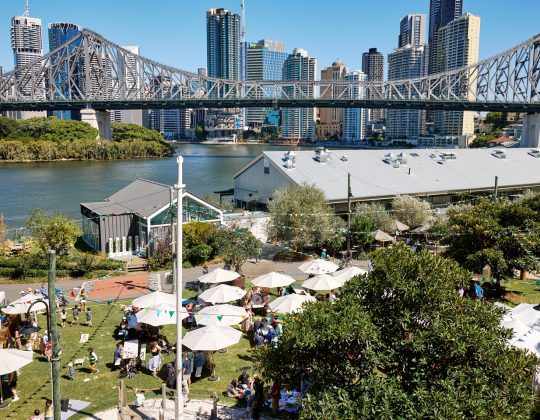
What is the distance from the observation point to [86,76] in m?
101

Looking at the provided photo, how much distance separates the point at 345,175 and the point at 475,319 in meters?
22.0

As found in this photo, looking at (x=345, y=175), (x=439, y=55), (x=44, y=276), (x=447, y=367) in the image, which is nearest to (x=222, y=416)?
(x=447, y=367)

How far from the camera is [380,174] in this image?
1217 inches

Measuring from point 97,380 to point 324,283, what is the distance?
6707 mm

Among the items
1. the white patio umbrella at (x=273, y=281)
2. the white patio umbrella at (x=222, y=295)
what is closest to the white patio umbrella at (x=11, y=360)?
the white patio umbrella at (x=222, y=295)

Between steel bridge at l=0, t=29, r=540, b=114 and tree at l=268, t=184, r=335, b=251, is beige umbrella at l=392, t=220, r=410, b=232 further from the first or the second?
steel bridge at l=0, t=29, r=540, b=114

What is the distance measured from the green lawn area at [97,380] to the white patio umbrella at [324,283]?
276cm

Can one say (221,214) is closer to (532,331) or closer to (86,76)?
(532,331)

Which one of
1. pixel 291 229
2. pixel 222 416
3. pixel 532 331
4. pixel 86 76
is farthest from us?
pixel 86 76

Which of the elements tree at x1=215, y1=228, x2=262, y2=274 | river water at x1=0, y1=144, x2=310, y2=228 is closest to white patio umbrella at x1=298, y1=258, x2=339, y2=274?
tree at x1=215, y1=228, x2=262, y2=274

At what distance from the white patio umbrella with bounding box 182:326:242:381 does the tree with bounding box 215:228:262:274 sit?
7784mm

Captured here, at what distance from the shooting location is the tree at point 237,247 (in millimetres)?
19328

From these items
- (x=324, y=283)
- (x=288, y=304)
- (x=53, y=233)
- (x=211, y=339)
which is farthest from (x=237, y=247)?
(x=211, y=339)

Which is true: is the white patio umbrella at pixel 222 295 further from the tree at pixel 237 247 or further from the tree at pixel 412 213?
the tree at pixel 412 213
